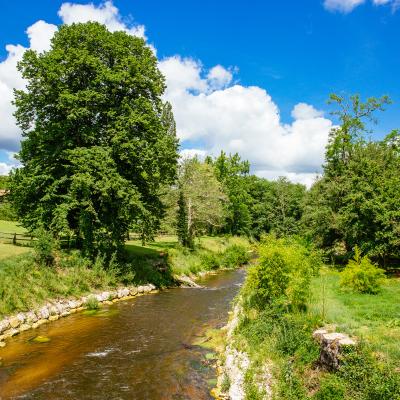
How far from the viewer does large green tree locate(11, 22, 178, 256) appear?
27016 mm

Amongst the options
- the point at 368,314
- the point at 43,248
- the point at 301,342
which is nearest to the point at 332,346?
the point at 301,342

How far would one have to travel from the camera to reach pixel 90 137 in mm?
27500

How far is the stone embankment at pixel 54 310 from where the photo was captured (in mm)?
17969

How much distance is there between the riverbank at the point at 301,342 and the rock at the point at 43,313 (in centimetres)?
1041

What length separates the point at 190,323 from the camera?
2091 cm

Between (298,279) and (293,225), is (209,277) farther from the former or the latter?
(293,225)

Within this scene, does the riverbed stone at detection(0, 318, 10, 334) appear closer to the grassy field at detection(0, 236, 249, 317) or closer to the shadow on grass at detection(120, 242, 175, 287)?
the grassy field at detection(0, 236, 249, 317)

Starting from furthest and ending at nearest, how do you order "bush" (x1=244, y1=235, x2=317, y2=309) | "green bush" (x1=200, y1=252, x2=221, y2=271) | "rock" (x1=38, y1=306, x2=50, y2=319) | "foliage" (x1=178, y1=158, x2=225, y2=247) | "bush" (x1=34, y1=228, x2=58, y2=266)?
1. "foliage" (x1=178, y1=158, x2=225, y2=247)
2. "green bush" (x1=200, y1=252, x2=221, y2=271)
3. "bush" (x1=34, y1=228, x2=58, y2=266)
4. "rock" (x1=38, y1=306, x2=50, y2=319)
5. "bush" (x1=244, y1=235, x2=317, y2=309)

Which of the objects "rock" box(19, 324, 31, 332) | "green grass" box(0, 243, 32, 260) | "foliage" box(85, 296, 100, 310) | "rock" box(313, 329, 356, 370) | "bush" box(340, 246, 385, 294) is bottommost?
"rock" box(19, 324, 31, 332)

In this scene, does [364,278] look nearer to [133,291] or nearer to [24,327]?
[133,291]

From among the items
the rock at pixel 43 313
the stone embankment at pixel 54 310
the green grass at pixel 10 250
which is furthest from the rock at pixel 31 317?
the green grass at pixel 10 250

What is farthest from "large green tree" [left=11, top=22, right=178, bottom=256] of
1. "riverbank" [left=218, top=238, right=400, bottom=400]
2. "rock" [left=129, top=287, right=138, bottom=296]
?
"riverbank" [left=218, top=238, right=400, bottom=400]

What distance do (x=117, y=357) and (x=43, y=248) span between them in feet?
38.2

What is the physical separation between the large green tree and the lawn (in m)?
16.3
